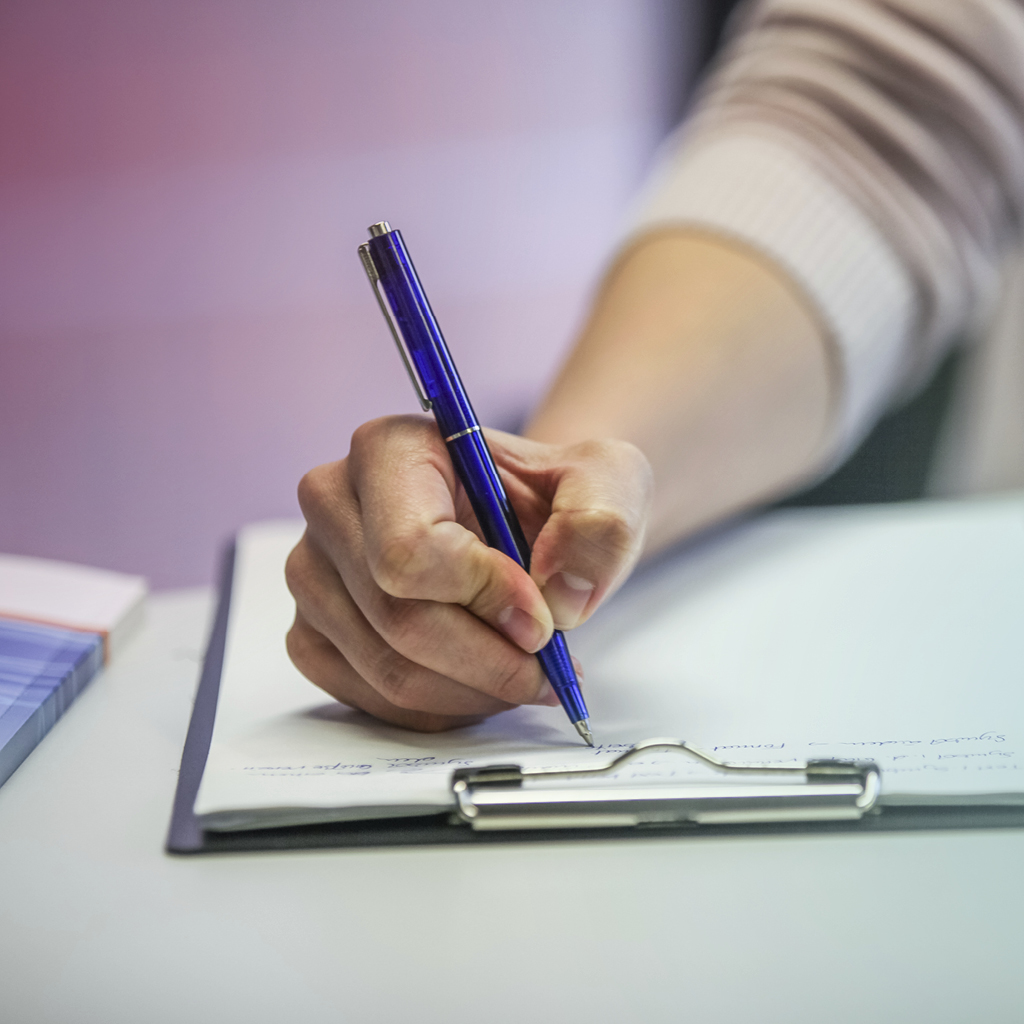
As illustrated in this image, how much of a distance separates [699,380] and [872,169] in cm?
22

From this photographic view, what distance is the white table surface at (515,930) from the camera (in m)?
0.22

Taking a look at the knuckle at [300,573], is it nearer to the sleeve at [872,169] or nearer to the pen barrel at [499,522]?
the pen barrel at [499,522]

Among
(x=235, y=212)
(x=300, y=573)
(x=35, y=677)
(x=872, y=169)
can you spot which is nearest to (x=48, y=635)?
(x=35, y=677)

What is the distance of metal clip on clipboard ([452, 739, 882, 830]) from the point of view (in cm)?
27

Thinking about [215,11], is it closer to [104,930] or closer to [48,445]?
[48,445]

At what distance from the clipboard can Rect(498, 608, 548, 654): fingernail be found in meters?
0.04

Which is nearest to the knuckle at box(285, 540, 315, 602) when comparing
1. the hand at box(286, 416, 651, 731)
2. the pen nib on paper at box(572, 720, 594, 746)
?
the hand at box(286, 416, 651, 731)

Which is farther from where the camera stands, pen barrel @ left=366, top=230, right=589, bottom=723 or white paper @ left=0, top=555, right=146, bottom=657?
white paper @ left=0, top=555, right=146, bottom=657

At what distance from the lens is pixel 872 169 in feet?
2.06

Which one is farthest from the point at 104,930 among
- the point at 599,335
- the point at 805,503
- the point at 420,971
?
the point at 805,503

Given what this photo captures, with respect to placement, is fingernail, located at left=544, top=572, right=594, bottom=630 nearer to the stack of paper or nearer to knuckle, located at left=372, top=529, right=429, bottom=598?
knuckle, located at left=372, top=529, right=429, bottom=598

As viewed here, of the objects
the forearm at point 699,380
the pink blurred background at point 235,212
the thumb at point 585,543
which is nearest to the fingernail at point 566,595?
the thumb at point 585,543

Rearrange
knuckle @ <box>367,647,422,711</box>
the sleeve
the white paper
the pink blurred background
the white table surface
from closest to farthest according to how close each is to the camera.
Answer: the white table surface, knuckle @ <box>367,647,422,711</box>, the white paper, the sleeve, the pink blurred background

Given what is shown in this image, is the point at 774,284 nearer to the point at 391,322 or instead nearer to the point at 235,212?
the point at 391,322
